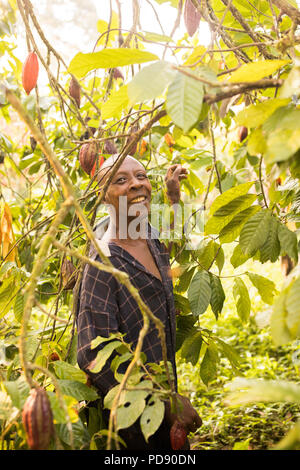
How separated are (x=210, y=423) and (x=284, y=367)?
2.87 feet

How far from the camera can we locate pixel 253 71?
2.08ft

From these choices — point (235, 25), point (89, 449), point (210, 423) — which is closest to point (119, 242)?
point (89, 449)

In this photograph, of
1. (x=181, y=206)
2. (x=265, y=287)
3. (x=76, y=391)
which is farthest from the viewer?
(x=181, y=206)

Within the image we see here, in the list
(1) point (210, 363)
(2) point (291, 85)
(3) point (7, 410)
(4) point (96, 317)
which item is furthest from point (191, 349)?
(2) point (291, 85)

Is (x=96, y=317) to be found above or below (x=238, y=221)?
below

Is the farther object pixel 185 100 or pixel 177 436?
pixel 177 436

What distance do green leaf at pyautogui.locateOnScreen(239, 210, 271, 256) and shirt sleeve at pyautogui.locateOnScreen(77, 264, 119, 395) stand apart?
0.46 m

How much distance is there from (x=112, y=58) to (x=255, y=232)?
1.52ft

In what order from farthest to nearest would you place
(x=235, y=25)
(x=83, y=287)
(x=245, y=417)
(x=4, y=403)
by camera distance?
(x=245, y=417), (x=235, y=25), (x=83, y=287), (x=4, y=403)

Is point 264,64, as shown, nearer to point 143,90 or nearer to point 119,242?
point 143,90

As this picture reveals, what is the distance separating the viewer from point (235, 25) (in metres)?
1.47

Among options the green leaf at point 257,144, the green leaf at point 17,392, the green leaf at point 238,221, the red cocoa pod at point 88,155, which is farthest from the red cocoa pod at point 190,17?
the green leaf at point 17,392

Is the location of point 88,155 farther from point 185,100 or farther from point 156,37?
point 185,100

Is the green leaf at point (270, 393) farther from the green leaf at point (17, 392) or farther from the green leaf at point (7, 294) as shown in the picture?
the green leaf at point (7, 294)
